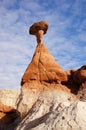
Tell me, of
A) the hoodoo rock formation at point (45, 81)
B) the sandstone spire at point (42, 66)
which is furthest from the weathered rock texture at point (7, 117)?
the sandstone spire at point (42, 66)

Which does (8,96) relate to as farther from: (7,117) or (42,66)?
(42,66)

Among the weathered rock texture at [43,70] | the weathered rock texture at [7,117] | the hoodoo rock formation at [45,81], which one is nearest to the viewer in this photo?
the hoodoo rock formation at [45,81]

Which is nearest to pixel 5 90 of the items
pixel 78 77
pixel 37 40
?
pixel 37 40

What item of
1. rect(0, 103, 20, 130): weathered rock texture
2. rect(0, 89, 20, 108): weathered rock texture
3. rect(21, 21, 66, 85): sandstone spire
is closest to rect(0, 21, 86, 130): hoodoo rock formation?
rect(21, 21, 66, 85): sandstone spire

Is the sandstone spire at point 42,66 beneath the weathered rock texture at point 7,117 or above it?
above

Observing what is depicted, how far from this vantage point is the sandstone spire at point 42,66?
1316 inches

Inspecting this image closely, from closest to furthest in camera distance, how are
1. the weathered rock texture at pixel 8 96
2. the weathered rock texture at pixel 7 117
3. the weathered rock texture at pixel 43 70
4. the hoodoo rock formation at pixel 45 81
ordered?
the hoodoo rock formation at pixel 45 81 < the weathered rock texture at pixel 43 70 < the weathered rock texture at pixel 7 117 < the weathered rock texture at pixel 8 96

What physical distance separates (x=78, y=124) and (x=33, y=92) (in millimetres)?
15433

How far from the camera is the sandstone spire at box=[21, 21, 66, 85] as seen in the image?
3344 cm

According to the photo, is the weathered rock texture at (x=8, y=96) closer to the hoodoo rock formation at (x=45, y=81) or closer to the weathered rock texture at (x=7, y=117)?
the weathered rock texture at (x=7, y=117)

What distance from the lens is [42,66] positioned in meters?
34.2

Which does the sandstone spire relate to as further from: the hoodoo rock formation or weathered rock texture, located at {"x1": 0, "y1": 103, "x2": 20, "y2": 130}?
weathered rock texture, located at {"x1": 0, "y1": 103, "x2": 20, "y2": 130}

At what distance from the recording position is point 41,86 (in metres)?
33.0

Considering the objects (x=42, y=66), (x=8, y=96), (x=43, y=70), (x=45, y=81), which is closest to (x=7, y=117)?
(x=45, y=81)
